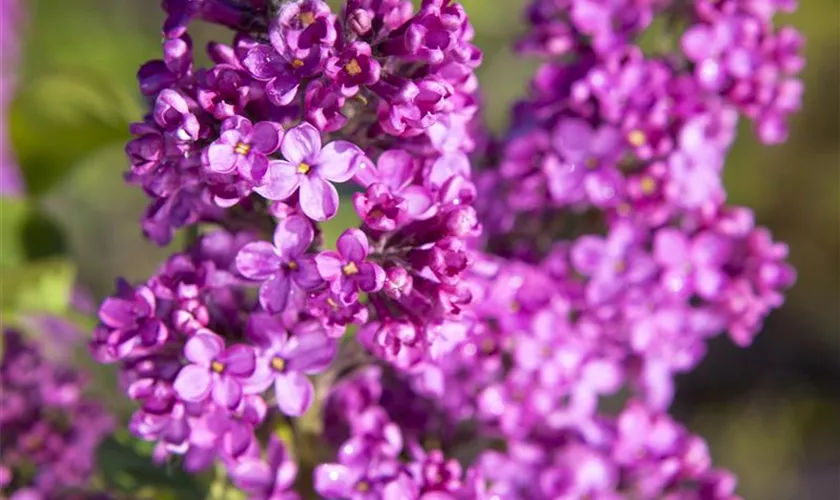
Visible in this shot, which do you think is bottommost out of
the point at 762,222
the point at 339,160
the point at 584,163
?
the point at 339,160

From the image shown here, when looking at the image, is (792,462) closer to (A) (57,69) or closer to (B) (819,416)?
(B) (819,416)

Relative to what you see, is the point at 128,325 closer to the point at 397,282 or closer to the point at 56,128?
the point at 397,282

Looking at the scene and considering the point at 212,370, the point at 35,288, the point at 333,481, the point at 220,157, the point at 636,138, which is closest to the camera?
the point at 220,157

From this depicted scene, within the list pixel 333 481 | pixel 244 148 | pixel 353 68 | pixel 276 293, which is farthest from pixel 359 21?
pixel 333 481

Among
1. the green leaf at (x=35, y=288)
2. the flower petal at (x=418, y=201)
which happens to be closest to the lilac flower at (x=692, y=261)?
the flower petal at (x=418, y=201)

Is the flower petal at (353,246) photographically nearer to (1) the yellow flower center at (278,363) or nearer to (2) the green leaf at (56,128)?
(1) the yellow flower center at (278,363)

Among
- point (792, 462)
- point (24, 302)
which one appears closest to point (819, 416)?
point (792, 462)

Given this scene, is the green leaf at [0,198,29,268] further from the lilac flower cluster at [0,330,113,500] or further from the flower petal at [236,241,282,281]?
the flower petal at [236,241,282,281]
